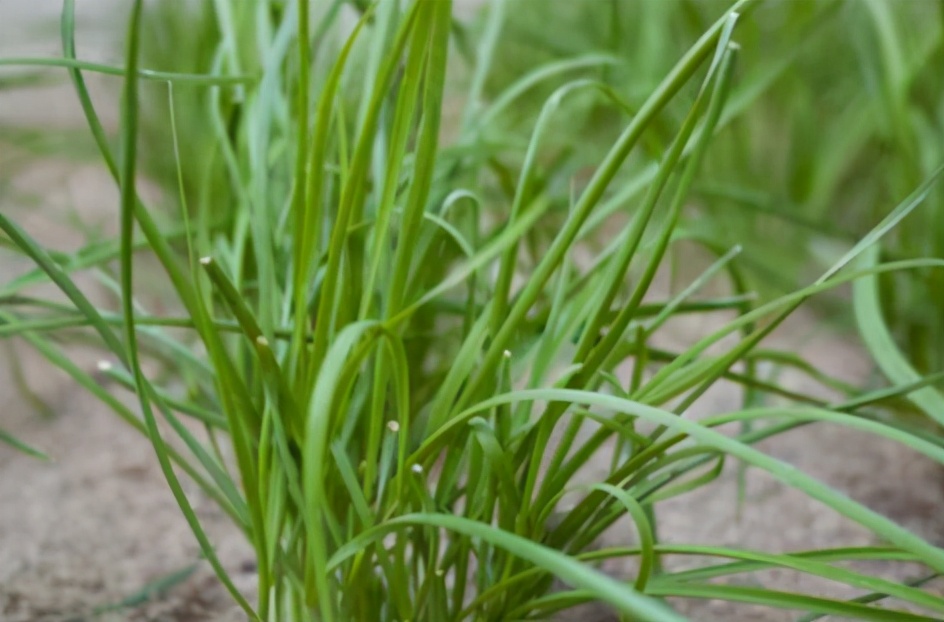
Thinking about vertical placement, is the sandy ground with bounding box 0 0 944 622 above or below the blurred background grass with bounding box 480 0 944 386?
below

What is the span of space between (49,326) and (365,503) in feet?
0.47

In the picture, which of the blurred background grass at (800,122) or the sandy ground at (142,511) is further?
the blurred background grass at (800,122)

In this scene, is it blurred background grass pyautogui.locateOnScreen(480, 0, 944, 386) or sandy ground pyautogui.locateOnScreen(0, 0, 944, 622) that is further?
blurred background grass pyautogui.locateOnScreen(480, 0, 944, 386)

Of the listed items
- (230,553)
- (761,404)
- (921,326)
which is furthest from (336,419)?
(921,326)

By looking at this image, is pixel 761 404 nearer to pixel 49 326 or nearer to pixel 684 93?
pixel 684 93

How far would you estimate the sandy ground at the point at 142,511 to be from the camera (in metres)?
0.40

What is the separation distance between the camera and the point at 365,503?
304mm

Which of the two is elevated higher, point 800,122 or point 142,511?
point 800,122

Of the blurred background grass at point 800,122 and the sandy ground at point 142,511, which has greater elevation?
the blurred background grass at point 800,122

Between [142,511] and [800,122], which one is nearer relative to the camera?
[142,511]

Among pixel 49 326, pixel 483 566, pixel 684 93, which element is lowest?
pixel 483 566

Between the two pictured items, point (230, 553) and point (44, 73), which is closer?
point (230, 553)

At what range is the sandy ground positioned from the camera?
0.40 meters

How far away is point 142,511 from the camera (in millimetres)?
479
